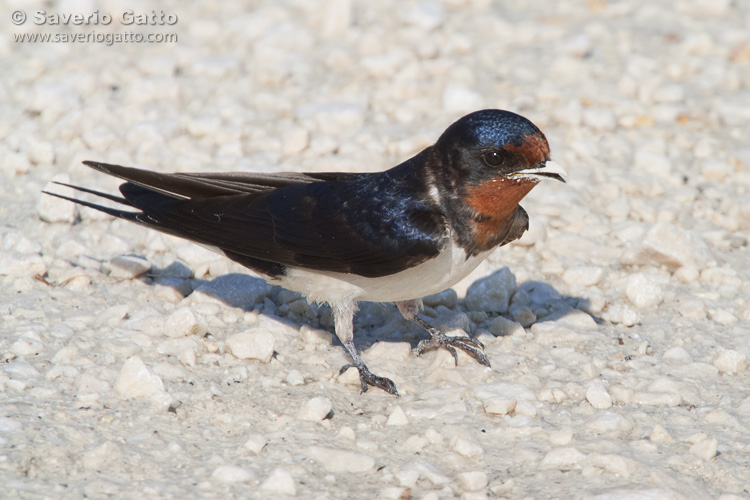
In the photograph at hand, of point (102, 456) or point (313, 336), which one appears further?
point (313, 336)

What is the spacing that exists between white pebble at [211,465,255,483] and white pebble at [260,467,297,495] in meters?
0.07

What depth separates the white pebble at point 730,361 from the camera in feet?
12.8

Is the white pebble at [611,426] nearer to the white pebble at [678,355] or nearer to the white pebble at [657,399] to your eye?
the white pebble at [657,399]

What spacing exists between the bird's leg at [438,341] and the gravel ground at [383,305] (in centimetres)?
6

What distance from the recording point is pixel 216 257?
470 centimetres

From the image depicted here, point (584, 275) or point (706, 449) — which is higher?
point (584, 275)

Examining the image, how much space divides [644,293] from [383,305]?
1302 mm

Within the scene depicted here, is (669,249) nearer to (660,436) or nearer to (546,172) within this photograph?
(546,172)

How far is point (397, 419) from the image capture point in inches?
138

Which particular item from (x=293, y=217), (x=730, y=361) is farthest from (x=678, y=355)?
(x=293, y=217)

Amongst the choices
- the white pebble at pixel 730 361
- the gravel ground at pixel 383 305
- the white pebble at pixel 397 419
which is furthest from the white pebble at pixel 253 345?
the white pebble at pixel 730 361

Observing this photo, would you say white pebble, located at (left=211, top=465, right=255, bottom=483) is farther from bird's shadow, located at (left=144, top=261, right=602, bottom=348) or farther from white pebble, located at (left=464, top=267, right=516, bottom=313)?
white pebble, located at (left=464, top=267, right=516, bottom=313)

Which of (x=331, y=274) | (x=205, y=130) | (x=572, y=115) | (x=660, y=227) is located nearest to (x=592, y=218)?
(x=660, y=227)

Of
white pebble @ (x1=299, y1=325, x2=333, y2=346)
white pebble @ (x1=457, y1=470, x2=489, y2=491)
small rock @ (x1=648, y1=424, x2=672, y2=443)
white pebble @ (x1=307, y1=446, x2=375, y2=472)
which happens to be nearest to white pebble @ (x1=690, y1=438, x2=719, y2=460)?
small rock @ (x1=648, y1=424, x2=672, y2=443)
